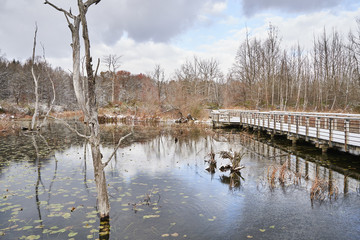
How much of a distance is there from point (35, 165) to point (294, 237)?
10760 millimetres

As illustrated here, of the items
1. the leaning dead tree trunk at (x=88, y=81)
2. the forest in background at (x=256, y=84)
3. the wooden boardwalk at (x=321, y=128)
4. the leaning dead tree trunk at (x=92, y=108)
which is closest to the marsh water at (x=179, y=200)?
the wooden boardwalk at (x=321, y=128)

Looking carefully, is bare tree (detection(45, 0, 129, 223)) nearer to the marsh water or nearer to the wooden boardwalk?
the marsh water

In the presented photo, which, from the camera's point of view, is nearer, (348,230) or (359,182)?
(348,230)

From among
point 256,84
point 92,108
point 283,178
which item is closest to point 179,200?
point 92,108

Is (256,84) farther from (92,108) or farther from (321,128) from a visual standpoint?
(92,108)

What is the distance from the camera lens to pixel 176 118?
40062mm

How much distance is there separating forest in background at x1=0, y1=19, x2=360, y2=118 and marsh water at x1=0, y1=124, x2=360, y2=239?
2173cm

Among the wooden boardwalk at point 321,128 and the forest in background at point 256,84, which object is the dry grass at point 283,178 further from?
the forest in background at point 256,84

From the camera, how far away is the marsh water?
5.73 m

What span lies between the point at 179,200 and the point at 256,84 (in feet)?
126

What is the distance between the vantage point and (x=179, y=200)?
25.0 ft

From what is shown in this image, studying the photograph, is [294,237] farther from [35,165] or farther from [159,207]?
[35,165]

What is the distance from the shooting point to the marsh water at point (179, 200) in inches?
225

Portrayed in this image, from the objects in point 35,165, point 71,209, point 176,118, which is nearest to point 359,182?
point 71,209
